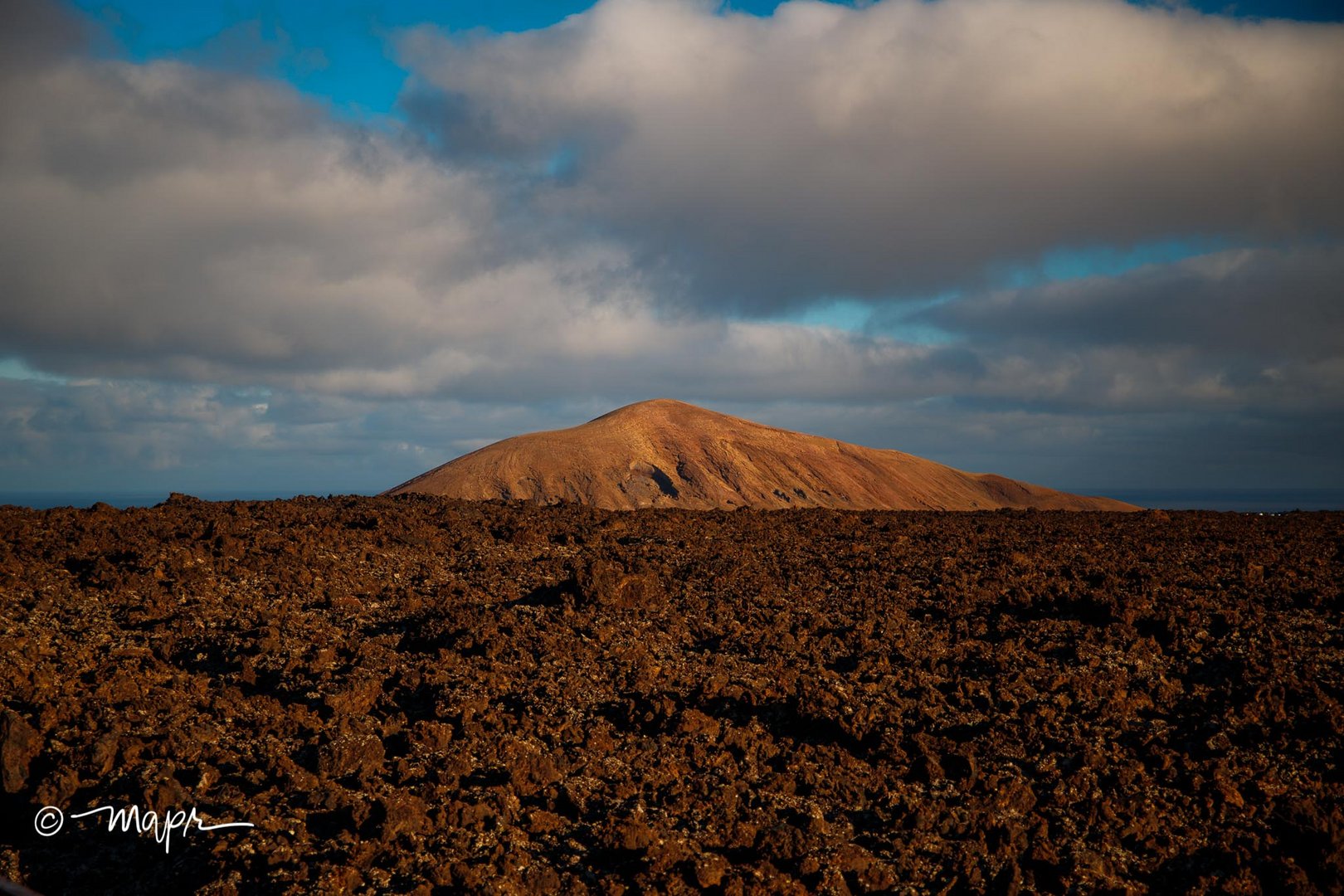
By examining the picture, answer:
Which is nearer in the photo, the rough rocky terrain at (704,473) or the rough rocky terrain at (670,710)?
the rough rocky terrain at (670,710)

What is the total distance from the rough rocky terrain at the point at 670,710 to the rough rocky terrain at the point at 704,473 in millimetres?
26163

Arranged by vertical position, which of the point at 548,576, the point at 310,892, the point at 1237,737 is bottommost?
the point at 310,892

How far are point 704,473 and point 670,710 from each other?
4324 centimetres

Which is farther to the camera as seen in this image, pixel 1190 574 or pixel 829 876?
pixel 1190 574

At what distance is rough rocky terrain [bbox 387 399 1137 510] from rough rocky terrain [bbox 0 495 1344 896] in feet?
85.8

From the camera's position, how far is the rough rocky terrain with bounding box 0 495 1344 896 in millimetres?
7781

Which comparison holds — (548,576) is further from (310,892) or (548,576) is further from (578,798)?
(310,892)

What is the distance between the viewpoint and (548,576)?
15180mm

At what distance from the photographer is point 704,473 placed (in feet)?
175

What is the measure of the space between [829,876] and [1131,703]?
451 centimetres

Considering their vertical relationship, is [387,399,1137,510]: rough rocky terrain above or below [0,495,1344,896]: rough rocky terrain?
above

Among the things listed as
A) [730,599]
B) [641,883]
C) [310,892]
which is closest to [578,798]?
[641,883]

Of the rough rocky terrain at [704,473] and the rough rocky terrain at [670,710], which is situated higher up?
the rough rocky terrain at [704,473]

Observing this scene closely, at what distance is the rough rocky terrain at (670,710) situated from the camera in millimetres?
7781
